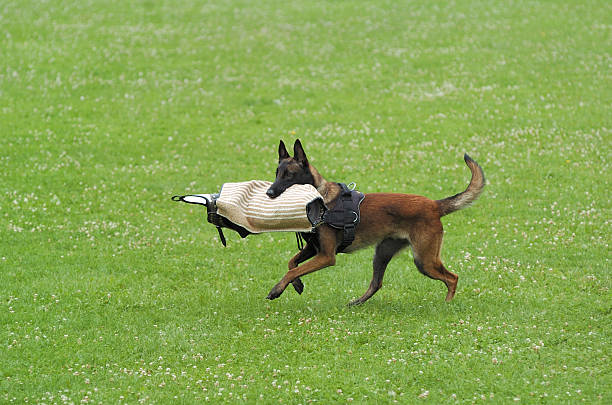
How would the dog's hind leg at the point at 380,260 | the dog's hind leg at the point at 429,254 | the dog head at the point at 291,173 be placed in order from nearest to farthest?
the dog head at the point at 291,173
the dog's hind leg at the point at 429,254
the dog's hind leg at the point at 380,260

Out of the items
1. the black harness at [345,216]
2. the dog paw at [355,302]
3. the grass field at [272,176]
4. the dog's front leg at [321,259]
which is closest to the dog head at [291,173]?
the black harness at [345,216]

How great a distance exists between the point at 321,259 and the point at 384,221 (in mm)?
1117

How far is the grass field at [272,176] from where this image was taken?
8711 millimetres

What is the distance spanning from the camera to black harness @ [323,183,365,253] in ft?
33.6

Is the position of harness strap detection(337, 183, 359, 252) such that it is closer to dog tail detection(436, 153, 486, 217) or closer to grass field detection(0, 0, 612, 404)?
grass field detection(0, 0, 612, 404)

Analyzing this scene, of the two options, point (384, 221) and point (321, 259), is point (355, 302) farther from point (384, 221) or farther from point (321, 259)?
point (384, 221)

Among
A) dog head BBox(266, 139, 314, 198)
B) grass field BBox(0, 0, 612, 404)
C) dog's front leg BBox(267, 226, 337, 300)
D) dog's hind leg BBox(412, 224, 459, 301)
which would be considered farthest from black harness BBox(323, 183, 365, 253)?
grass field BBox(0, 0, 612, 404)

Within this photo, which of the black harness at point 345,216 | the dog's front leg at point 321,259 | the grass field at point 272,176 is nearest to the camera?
the grass field at point 272,176

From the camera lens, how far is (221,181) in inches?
676

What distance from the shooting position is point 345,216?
1025 cm

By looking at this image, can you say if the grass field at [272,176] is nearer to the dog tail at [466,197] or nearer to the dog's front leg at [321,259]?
the dog's front leg at [321,259]

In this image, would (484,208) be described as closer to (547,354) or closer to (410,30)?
(547,354)

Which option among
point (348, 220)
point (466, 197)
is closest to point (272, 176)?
point (348, 220)

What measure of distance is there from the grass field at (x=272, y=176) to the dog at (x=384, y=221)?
794 mm
